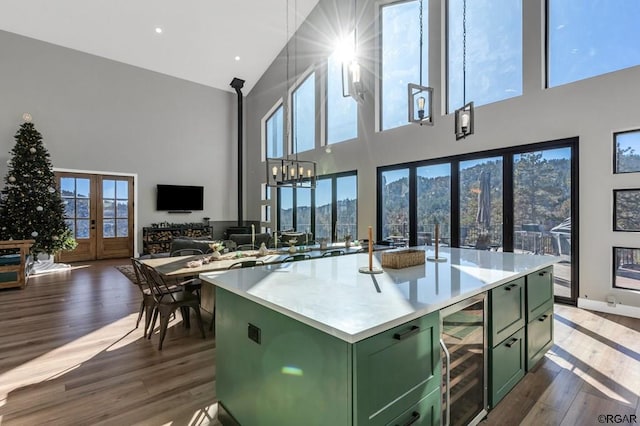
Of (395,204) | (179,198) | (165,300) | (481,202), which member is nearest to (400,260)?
(165,300)

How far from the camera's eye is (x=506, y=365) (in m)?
2.05

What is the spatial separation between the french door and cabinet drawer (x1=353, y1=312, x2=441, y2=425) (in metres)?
9.10

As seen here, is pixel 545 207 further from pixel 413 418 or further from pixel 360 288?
pixel 413 418

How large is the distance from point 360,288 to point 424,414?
0.61 m

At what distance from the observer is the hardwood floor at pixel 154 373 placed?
2020 millimetres

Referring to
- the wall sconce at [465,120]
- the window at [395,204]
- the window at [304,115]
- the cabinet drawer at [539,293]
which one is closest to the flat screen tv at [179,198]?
the window at [304,115]

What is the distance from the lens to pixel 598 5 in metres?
4.11

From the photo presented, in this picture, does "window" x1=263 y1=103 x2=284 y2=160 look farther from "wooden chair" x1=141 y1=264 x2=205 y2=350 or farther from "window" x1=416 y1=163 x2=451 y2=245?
"wooden chair" x1=141 y1=264 x2=205 y2=350

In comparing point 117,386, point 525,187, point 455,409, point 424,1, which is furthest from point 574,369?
point 424,1

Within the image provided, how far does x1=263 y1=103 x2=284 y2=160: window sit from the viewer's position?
9984 mm

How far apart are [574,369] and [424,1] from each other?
626cm

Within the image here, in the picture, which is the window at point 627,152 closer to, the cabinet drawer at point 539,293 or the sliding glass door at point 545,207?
the sliding glass door at point 545,207

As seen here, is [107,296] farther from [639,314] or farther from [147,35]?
Result: [639,314]

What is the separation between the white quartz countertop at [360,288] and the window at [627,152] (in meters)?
2.40
